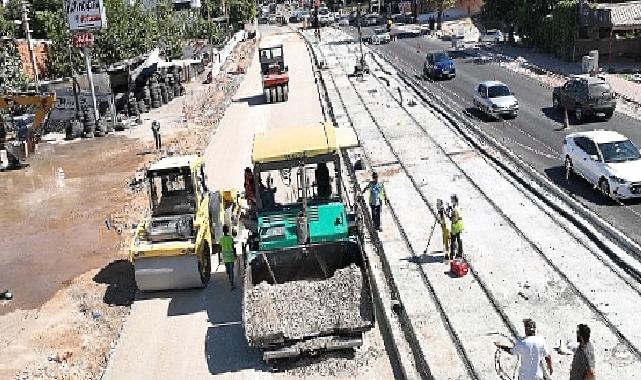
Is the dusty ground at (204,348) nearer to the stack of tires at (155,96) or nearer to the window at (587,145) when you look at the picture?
the window at (587,145)

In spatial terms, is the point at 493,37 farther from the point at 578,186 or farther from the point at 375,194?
the point at 375,194

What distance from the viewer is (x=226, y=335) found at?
14.2 m

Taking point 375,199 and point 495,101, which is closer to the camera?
point 375,199

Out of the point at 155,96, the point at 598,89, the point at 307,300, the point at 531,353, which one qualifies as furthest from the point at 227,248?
the point at 155,96

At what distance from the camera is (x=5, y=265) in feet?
64.8

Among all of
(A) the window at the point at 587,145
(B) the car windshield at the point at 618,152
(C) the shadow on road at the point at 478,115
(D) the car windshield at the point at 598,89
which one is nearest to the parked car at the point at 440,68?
(C) the shadow on road at the point at 478,115

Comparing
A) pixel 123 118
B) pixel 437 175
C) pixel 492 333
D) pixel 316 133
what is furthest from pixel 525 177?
pixel 123 118

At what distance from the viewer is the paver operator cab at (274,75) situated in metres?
41.8

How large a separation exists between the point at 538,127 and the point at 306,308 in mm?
19197

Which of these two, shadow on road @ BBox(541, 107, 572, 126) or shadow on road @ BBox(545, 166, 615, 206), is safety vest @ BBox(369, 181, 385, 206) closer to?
shadow on road @ BBox(545, 166, 615, 206)

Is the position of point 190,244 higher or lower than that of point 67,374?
higher

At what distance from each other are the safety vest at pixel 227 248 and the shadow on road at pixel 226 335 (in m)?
0.77

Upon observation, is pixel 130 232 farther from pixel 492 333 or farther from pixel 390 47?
pixel 390 47

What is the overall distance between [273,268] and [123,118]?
28.5 meters
